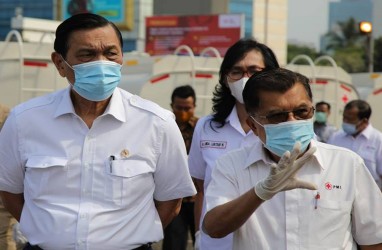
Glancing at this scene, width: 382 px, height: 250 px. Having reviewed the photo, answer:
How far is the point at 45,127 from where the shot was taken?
421 cm

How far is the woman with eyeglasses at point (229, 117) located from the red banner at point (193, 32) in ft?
129

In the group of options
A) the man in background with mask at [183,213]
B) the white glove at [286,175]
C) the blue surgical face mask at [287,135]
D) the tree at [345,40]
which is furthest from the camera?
the tree at [345,40]

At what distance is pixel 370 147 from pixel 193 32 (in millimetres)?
40034

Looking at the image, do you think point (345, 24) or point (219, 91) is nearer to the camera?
point (219, 91)

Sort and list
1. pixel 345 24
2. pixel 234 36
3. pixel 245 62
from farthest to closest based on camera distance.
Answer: pixel 345 24
pixel 234 36
pixel 245 62

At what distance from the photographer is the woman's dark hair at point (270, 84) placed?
3.54 metres

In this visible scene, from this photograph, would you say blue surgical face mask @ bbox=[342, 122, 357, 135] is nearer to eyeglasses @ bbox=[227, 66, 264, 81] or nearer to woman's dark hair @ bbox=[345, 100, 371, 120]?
woman's dark hair @ bbox=[345, 100, 371, 120]

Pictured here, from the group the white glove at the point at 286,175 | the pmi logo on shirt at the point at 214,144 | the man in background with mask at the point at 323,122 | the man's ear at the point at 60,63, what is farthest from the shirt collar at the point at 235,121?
the man in background with mask at the point at 323,122

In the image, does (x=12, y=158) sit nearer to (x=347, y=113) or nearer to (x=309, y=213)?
(x=309, y=213)

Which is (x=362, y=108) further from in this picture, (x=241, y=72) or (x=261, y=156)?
(x=261, y=156)

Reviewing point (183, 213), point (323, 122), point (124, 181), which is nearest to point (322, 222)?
point (124, 181)

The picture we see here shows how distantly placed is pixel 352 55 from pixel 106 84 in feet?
257

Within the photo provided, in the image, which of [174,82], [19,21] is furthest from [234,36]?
[174,82]

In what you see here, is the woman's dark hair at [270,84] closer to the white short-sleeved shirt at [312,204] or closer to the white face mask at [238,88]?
the white short-sleeved shirt at [312,204]
